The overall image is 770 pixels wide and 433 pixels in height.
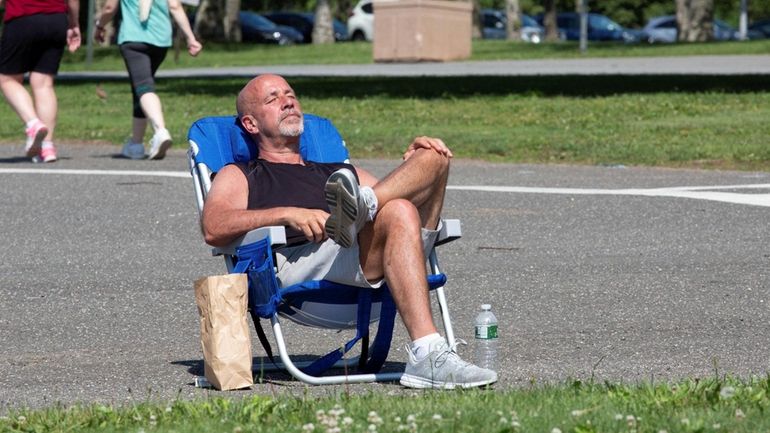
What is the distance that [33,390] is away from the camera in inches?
223

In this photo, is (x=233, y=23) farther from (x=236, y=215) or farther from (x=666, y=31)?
(x=236, y=215)

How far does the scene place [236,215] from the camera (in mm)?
6008

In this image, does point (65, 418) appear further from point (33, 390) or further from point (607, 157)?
point (607, 157)

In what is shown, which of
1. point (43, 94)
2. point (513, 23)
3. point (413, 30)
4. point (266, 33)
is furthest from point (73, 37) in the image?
point (513, 23)

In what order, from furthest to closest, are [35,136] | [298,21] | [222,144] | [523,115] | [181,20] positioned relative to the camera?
[298,21] → [523,115] → [181,20] → [35,136] → [222,144]

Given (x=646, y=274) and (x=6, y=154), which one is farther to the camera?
(x=6, y=154)

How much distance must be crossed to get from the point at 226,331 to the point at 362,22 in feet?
173

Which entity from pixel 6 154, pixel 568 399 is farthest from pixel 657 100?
pixel 568 399

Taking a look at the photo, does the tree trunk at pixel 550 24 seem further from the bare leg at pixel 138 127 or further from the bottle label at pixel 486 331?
the bottle label at pixel 486 331

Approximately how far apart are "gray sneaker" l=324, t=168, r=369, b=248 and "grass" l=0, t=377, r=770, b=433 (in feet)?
2.29

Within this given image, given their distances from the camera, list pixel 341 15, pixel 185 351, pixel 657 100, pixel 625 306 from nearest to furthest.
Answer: pixel 185 351 < pixel 625 306 < pixel 657 100 < pixel 341 15

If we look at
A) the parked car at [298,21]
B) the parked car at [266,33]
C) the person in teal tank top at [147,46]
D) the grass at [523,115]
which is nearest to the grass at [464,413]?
the person in teal tank top at [147,46]

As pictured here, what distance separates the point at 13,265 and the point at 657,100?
12395mm

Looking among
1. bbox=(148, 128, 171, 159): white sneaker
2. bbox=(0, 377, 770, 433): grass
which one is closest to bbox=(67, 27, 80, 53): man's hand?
bbox=(148, 128, 171, 159): white sneaker
